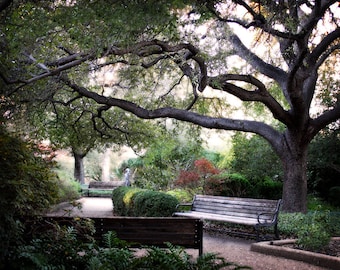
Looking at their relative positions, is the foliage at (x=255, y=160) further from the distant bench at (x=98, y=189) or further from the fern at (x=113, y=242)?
the fern at (x=113, y=242)

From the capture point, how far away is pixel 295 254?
26.9ft

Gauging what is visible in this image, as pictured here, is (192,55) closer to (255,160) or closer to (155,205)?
(155,205)

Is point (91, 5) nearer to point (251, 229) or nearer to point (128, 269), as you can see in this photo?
point (128, 269)

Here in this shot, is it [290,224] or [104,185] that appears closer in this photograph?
[290,224]

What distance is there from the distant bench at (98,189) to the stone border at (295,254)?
56.8 feet

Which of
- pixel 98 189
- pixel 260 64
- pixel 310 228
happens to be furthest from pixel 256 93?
pixel 98 189

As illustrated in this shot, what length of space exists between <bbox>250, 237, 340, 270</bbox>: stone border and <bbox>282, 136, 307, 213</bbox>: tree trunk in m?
4.11

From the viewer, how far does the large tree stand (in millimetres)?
8188

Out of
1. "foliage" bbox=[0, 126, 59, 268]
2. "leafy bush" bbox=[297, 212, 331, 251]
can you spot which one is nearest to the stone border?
"leafy bush" bbox=[297, 212, 331, 251]

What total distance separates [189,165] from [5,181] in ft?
56.6

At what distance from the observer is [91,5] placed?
763cm

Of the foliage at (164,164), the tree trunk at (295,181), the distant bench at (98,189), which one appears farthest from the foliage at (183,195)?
the distant bench at (98,189)

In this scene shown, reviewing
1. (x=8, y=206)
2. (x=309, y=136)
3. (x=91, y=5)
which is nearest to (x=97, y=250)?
(x=8, y=206)

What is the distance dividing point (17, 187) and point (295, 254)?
5.39 meters
